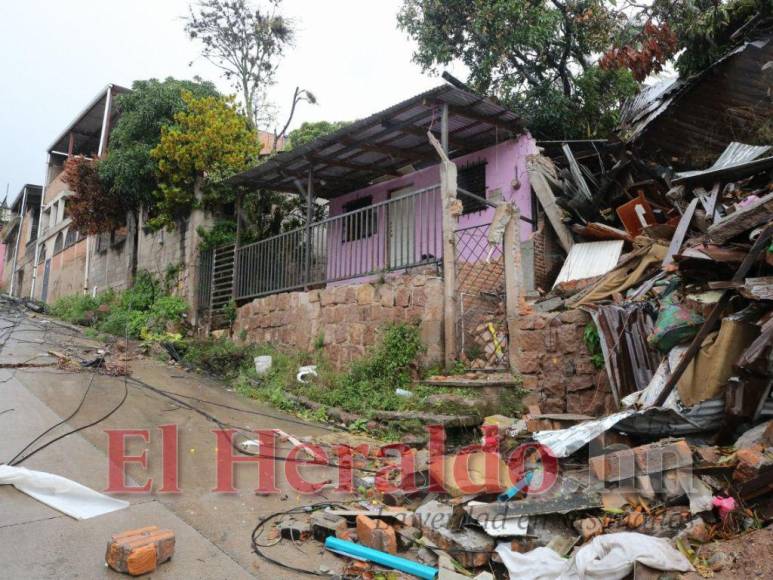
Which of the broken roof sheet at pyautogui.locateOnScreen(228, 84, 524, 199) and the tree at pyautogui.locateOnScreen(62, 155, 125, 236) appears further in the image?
the tree at pyautogui.locateOnScreen(62, 155, 125, 236)

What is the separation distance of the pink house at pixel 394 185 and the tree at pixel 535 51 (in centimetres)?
206

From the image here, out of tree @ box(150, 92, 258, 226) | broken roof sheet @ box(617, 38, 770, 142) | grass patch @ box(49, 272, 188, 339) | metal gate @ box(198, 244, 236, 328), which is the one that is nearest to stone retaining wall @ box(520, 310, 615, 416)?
broken roof sheet @ box(617, 38, 770, 142)

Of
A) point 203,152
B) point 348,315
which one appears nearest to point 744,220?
point 348,315

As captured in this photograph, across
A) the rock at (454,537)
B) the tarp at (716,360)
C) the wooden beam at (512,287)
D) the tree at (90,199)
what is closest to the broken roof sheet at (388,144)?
the wooden beam at (512,287)

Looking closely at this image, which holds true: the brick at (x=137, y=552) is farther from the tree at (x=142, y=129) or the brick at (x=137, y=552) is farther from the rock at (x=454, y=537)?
the tree at (x=142, y=129)

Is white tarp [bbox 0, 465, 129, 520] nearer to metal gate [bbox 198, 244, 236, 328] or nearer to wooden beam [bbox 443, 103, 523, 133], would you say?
wooden beam [bbox 443, 103, 523, 133]

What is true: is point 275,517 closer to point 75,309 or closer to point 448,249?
point 448,249

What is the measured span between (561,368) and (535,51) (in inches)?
302

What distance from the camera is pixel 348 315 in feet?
28.0

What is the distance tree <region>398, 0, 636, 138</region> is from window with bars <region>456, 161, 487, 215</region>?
183 centimetres

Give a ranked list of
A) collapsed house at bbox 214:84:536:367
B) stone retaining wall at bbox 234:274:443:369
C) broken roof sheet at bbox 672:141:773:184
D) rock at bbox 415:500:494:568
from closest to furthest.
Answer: rock at bbox 415:500:494:568
broken roof sheet at bbox 672:141:773:184
stone retaining wall at bbox 234:274:443:369
collapsed house at bbox 214:84:536:367

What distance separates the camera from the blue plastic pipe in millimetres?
3465

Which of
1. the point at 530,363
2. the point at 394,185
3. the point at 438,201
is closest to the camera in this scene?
the point at 530,363

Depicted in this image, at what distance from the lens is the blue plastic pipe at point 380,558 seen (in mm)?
3465
